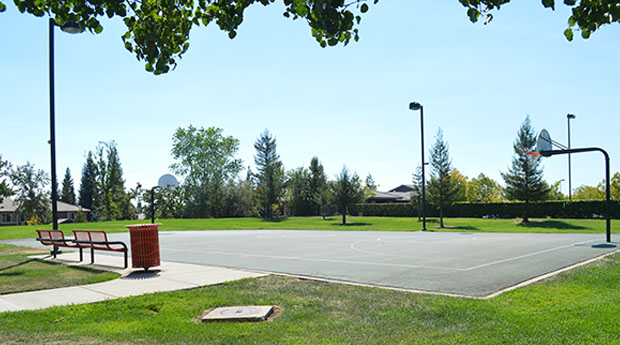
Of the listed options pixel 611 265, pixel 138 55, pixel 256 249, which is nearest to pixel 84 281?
pixel 138 55

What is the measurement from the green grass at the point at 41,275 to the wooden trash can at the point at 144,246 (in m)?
0.67

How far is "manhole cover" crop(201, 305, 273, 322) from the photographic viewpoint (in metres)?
6.64

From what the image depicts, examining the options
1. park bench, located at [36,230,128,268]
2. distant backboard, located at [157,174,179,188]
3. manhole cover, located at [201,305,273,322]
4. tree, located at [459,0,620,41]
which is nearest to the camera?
tree, located at [459,0,620,41]

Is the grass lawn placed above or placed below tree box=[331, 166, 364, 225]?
below

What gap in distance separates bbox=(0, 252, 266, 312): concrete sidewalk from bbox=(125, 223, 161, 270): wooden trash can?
0.78 ft

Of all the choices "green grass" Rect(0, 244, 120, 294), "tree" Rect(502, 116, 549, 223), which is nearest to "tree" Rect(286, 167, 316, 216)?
"tree" Rect(502, 116, 549, 223)

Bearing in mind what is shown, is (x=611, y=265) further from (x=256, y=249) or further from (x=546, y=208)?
(x=546, y=208)

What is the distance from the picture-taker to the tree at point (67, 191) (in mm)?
103125

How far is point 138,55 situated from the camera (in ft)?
15.5

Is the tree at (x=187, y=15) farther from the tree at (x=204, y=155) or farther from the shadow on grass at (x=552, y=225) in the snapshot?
the tree at (x=204, y=155)

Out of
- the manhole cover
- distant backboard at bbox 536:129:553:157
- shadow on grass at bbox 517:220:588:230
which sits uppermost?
distant backboard at bbox 536:129:553:157

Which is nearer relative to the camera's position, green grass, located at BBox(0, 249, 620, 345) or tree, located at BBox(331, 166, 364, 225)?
green grass, located at BBox(0, 249, 620, 345)

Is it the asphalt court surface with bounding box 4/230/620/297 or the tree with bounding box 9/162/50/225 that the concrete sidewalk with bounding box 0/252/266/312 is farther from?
the tree with bounding box 9/162/50/225

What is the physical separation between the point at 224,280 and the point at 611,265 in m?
9.03
